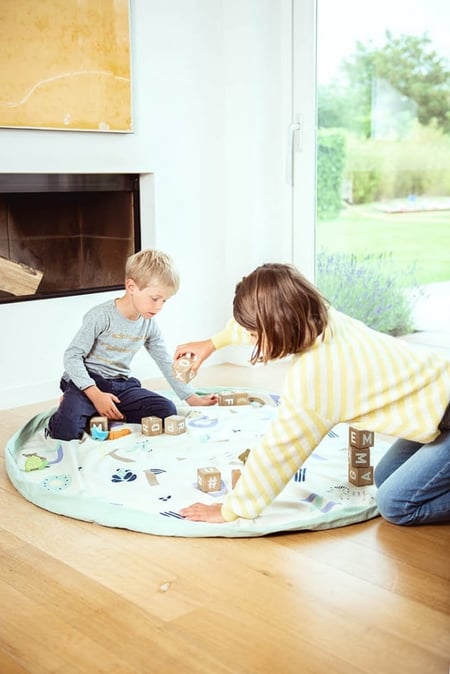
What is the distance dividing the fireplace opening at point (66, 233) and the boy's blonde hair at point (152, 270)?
738 millimetres

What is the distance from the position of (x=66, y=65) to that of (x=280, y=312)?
6.01 ft

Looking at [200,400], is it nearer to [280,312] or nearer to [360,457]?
[360,457]

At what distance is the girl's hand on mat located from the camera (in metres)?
2.05

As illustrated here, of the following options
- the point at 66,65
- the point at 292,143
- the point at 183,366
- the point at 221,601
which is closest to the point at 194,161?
the point at 292,143

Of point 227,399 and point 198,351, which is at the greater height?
point 198,351

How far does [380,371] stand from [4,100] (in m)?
1.86

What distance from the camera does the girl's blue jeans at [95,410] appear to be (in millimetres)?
A: 2768

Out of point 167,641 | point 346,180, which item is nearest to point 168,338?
point 346,180

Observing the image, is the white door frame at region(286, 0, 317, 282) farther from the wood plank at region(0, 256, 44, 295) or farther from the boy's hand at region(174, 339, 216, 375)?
the boy's hand at region(174, 339, 216, 375)

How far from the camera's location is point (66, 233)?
3707 millimetres

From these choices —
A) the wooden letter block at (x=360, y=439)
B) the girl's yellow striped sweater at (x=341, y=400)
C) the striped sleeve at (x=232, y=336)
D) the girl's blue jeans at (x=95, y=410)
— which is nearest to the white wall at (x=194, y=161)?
the girl's blue jeans at (x=95, y=410)

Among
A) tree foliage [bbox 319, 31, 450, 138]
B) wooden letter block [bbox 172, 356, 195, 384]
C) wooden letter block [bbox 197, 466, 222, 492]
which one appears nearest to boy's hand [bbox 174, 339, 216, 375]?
wooden letter block [bbox 172, 356, 195, 384]

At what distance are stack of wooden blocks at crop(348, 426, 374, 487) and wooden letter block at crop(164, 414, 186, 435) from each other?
26.6 inches

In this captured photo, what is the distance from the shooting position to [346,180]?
12.8 feet
